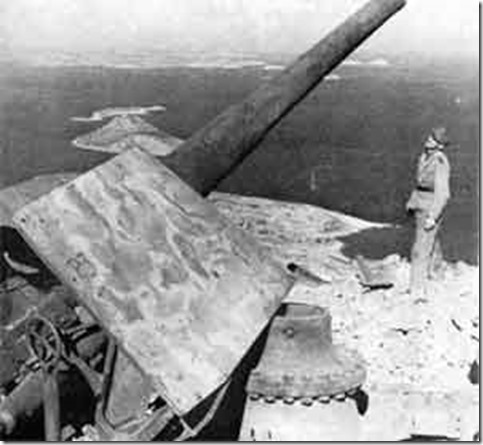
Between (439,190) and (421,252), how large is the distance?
685mm

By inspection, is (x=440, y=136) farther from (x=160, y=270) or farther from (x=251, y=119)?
(x=160, y=270)

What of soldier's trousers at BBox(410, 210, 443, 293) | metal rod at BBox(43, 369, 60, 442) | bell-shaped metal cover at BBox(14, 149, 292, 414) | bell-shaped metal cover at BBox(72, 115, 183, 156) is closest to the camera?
bell-shaped metal cover at BBox(14, 149, 292, 414)

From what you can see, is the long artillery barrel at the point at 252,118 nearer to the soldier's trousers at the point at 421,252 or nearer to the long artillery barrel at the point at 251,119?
the long artillery barrel at the point at 251,119

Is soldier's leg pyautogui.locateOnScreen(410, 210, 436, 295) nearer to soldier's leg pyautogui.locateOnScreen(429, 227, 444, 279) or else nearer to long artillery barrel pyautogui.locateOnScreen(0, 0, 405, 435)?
soldier's leg pyautogui.locateOnScreen(429, 227, 444, 279)

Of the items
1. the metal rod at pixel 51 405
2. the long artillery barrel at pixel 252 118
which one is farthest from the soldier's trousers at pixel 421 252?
the metal rod at pixel 51 405

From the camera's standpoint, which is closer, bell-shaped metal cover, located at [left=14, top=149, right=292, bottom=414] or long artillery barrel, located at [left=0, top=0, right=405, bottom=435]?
bell-shaped metal cover, located at [left=14, top=149, right=292, bottom=414]

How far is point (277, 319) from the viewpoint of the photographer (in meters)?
5.41

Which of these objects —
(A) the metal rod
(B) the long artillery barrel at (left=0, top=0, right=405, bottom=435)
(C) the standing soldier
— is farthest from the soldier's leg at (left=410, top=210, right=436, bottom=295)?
(A) the metal rod

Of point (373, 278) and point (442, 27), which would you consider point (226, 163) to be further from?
point (442, 27)

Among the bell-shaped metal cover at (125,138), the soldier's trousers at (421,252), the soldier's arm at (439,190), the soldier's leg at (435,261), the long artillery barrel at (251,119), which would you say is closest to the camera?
the long artillery barrel at (251,119)

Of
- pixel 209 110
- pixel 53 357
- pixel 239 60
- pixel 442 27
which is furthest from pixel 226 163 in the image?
pixel 209 110

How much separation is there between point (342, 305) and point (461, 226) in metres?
9.79

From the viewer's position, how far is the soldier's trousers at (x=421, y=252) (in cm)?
942

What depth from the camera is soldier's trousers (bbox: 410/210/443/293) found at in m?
9.42
